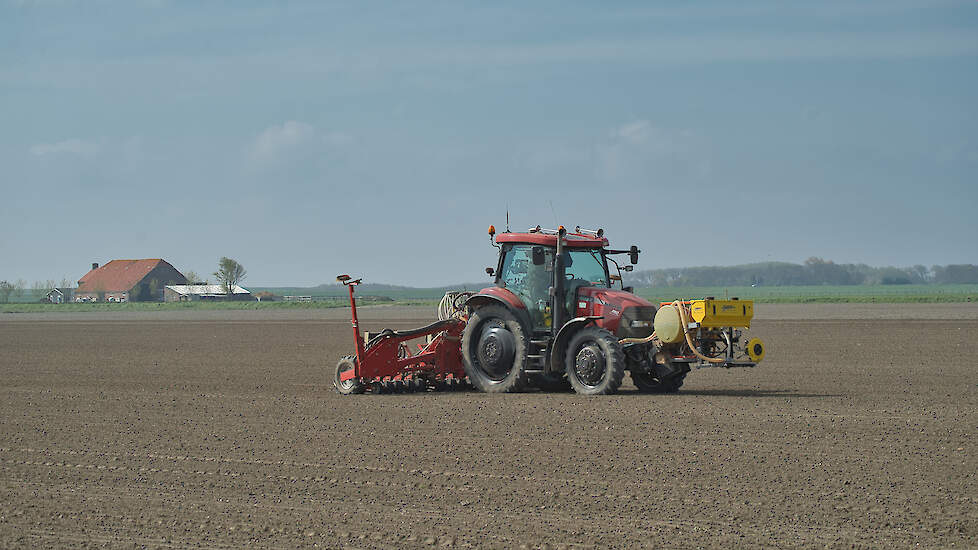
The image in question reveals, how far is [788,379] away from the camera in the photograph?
18.7 m

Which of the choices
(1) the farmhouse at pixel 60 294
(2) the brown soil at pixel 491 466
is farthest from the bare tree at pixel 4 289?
(2) the brown soil at pixel 491 466

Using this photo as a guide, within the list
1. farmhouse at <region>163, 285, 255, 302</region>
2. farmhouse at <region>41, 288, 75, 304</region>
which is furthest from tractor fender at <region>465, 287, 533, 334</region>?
farmhouse at <region>41, 288, 75, 304</region>

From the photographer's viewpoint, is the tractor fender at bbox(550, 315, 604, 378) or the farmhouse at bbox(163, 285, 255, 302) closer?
the tractor fender at bbox(550, 315, 604, 378)

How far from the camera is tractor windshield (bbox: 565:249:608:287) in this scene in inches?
621

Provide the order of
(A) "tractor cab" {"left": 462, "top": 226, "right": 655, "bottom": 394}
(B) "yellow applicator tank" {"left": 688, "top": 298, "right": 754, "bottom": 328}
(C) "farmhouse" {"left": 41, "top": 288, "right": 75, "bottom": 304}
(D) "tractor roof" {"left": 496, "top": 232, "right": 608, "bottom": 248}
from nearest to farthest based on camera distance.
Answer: (B) "yellow applicator tank" {"left": 688, "top": 298, "right": 754, "bottom": 328} < (A) "tractor cab" {"left": 462, "top": 226, "right": 655, "bottom": 394} < (D) "tractor roof" {"left": 496, "top": 232, "right": 608, "bottom": 248} < (C) "farmhouse" {"left": 41, "top": 288, "right": 75, "bottom": 304}

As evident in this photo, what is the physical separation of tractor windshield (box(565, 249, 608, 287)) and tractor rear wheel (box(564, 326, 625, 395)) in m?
0.99

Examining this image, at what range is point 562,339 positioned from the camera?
15.3 m

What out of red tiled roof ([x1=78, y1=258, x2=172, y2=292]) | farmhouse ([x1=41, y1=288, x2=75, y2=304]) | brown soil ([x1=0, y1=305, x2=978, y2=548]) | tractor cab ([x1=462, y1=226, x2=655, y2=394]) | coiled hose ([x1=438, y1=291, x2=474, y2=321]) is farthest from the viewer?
farmhouse ([x1=41, y1=288, x2=75, y2=304])

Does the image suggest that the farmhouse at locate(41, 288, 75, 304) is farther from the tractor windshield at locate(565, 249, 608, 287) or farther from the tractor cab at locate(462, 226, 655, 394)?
the tractor windshield at locate(565, 249, 608, 287)

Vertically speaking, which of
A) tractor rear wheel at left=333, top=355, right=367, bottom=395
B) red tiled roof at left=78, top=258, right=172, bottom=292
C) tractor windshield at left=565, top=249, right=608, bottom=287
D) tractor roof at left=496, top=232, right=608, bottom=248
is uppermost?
red tiled roof at left=78, top=258, right=172, bottom=292

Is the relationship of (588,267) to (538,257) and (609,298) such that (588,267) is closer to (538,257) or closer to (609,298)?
(609,298)

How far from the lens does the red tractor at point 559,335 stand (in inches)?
576

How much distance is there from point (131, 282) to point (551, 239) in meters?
109

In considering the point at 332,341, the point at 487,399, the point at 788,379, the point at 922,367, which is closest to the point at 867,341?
the point at 922,367
